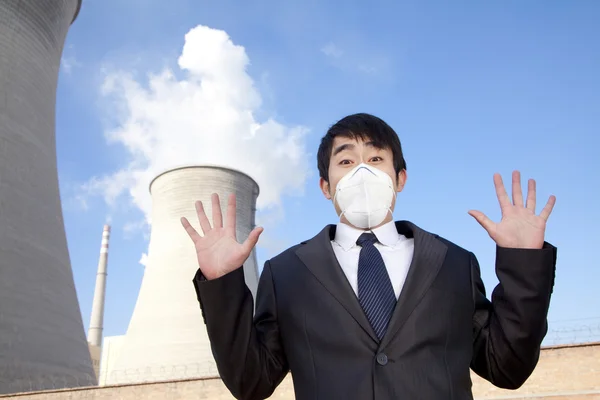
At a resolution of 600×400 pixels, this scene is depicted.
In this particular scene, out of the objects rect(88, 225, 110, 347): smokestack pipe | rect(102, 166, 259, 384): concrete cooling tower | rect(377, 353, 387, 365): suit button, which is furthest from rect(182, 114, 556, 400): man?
rect(88, 225, 110, 347): smokestack pipe

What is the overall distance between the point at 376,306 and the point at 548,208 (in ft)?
1.82

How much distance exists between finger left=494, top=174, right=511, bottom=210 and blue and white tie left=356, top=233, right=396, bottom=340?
0.38m

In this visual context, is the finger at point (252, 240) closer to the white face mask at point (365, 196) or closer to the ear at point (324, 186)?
the white face mask at point (365, 196)

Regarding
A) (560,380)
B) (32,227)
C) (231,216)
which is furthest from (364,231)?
(32,227)

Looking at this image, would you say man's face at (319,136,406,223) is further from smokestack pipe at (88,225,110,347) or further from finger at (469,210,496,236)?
smokestack pipe at (88,225,110,347)

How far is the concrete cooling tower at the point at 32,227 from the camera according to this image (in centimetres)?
964

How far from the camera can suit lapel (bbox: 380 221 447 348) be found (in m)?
1.41

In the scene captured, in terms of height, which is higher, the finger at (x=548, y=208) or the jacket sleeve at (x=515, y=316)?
the finger at (x=548, y=208)

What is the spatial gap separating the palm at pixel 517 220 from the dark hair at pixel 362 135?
363 mm

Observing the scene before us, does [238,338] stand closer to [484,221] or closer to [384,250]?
[384,250]

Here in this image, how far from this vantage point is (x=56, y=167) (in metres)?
11.6

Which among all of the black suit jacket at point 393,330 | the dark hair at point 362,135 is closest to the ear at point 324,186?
the dark hair at point 362,135

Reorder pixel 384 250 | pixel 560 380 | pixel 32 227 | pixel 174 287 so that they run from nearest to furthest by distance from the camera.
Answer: pixel 384 250, pixel 560 380, pixel 32 227, pixel 174 287

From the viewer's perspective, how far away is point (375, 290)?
1491mm
